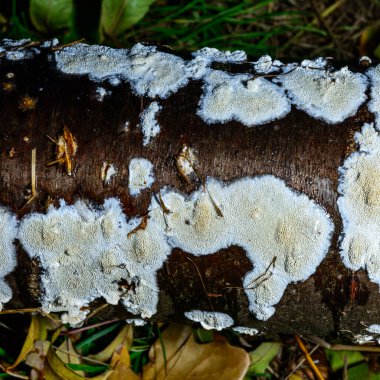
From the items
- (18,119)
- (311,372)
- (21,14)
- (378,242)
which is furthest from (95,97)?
(311,372)

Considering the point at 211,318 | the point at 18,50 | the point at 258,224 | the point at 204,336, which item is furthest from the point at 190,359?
the point at 18,50

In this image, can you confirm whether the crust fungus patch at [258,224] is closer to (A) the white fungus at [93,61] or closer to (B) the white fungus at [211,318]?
(B) the white fungus at [211,318]

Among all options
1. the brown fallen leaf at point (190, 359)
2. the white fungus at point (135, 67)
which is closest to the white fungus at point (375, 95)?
the white fungus at point (135, 67)

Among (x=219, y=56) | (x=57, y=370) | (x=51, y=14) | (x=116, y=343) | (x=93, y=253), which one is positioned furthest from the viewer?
(x=51, y=14)

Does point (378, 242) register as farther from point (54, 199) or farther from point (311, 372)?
point (311, 372)

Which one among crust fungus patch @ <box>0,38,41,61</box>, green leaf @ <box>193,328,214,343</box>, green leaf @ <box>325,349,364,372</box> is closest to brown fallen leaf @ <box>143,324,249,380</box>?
green leaf @ <box>193,328,214,343</box>

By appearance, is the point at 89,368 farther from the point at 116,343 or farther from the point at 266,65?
the point at 266,65
